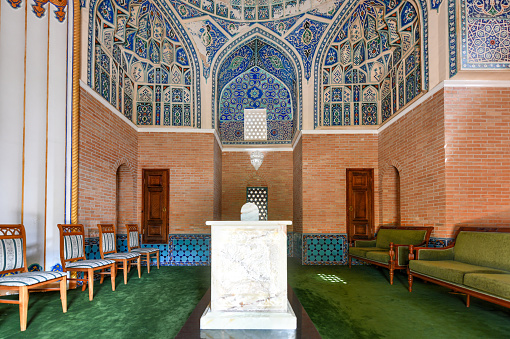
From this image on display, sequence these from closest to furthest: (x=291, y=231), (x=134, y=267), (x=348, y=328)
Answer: (x=348, y=328) < (x=134, y=267) < (x=291, y=231)

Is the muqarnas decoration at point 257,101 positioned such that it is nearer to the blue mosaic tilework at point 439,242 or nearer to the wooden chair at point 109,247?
the wooden chair at point 109,247

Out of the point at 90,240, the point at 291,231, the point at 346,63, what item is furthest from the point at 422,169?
A: the point at 90,240

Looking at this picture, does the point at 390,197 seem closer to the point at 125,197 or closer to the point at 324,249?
the point at 324,249

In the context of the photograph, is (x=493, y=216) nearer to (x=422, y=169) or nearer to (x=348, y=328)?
(x=422, y=169)

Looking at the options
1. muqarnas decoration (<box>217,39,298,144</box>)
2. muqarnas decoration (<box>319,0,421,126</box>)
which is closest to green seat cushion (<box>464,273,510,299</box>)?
muqarnas decoration (<box>319,0,421,126</box>)

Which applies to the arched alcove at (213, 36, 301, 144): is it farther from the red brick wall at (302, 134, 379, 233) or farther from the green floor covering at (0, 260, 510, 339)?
the green floor covering at (0, 260, 510, 339)

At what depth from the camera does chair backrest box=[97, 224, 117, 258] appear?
5770mm

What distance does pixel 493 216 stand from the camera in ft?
18.3

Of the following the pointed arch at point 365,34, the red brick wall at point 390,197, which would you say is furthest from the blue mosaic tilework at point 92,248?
the red brick wall at point 390,197

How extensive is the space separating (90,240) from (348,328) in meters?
4.88

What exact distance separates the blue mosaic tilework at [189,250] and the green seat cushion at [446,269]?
5067mm

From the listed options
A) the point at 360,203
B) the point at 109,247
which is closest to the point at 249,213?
the point at 109,247

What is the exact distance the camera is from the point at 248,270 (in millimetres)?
3311

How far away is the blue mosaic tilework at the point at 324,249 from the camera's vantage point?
28.0 feet
